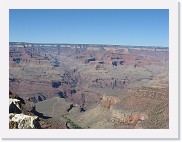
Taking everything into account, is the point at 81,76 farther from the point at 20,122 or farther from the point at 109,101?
the point at 20,122

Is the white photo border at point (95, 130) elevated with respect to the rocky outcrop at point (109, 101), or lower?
elevated

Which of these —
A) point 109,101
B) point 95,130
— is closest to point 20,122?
point 95,130

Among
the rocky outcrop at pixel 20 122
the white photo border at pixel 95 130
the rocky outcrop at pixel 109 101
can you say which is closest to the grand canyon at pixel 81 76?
the rocky outcrop at pixel 109 101

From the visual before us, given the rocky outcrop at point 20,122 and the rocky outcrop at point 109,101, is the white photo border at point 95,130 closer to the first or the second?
the rocky outcrop at point 20,122

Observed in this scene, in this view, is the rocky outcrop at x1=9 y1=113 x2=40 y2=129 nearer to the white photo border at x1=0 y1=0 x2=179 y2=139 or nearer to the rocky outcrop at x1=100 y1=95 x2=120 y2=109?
the white photo border at x1=0 y1=0 x2=179 y2=139

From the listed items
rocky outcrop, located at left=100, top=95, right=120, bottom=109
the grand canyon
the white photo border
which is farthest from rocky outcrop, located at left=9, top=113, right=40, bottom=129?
rocky outcrop, located at left=100, top=95, right=120, bottom=109

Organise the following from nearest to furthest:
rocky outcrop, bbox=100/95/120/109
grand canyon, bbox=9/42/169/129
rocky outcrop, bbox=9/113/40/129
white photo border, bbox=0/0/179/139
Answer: white photo border, bbox=0/0/179/139
rocky outcrop, bbox=9/113/40/129
rocky outcrop, bbox=100/95/120/109
grand canyon, bbox=9/42/169/129
